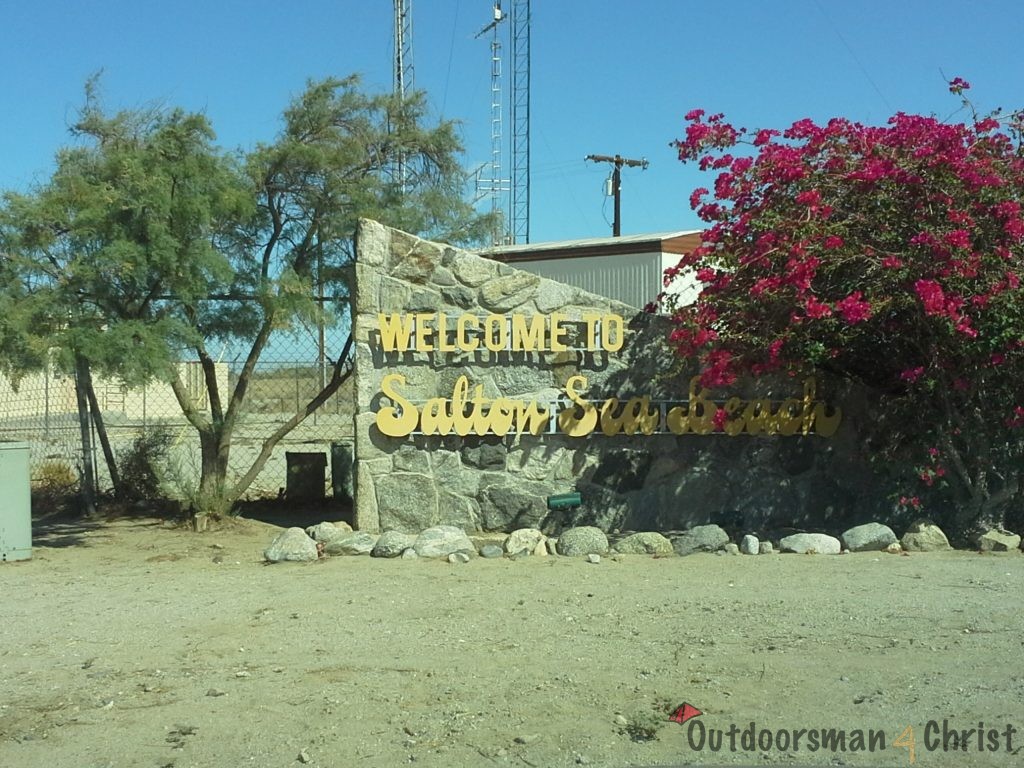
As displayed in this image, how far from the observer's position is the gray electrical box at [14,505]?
29.3 ft

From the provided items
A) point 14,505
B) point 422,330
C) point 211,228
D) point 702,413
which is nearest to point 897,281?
point 702,413

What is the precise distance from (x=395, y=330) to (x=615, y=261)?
10.0 meters

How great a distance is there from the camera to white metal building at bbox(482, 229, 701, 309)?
61.9ft

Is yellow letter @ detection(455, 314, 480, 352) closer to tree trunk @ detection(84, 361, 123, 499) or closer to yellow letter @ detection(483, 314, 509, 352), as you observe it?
yellow letter @ detection(483, 314, 509, 352)

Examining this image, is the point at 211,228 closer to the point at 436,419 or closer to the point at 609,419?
the point at 436,419

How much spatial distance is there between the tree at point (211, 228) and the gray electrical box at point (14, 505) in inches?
45.8

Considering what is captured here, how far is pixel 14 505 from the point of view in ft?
29.5

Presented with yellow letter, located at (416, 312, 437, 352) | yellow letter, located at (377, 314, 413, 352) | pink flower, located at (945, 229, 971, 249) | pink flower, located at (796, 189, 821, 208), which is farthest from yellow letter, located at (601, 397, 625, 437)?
pink flower, located at (945, 229, 971, 249)

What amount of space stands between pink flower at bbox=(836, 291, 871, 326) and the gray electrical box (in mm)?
6654

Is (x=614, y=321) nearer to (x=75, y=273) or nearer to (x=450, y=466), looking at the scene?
(x=450, y=466)

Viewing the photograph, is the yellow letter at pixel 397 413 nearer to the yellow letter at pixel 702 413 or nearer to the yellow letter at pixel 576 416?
the yellow letter at pixel 576 416

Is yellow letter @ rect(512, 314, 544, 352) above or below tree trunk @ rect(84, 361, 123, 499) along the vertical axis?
above

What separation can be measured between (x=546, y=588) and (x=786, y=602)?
1.59 metres

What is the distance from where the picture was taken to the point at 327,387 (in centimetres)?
1120
